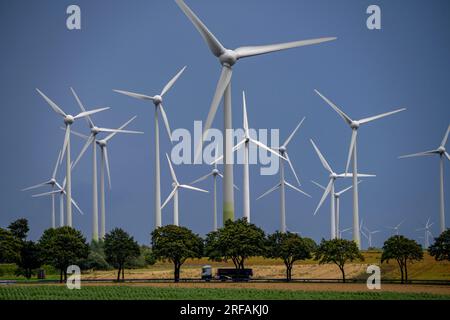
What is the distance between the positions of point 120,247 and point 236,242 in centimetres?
2222

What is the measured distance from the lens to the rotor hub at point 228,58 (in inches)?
4998

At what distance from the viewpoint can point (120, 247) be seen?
137875 millimetres

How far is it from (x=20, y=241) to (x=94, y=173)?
32.3 metres

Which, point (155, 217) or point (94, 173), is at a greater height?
point (94, 173)

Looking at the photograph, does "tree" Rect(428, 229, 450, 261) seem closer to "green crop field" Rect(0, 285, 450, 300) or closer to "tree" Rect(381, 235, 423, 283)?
"tree" Rect(381, 235, 423, 283)

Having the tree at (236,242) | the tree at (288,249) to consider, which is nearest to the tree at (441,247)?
the tree at (288,249)

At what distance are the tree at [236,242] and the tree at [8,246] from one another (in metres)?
38.3

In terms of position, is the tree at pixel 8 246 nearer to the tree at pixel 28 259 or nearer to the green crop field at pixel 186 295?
the tree at pixel 28 259

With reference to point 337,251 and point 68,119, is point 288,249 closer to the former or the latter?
point 337,251

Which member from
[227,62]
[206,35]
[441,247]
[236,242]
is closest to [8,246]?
[236,242]
